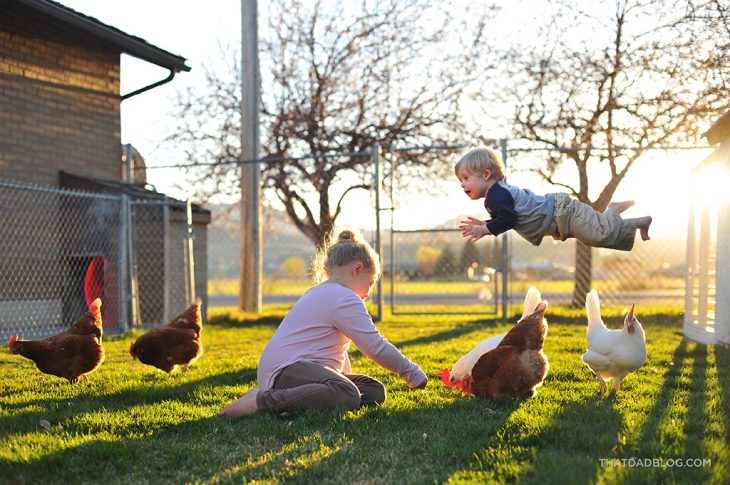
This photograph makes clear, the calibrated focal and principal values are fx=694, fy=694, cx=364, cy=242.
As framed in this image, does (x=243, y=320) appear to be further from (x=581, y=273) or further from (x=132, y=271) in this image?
(x=581, y=273)

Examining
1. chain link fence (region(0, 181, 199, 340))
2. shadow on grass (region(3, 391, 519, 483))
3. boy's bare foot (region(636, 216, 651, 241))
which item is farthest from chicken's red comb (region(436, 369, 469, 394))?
chain link fence (region(0, 181, 199, 340))

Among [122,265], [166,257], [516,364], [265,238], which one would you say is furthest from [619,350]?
[265,238]

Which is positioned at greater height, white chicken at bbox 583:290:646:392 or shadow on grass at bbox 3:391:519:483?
white chicken at bbox 583:290:646:392

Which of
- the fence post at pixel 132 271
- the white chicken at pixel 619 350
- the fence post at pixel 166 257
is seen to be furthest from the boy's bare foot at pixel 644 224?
the fence post at pixel 166 257

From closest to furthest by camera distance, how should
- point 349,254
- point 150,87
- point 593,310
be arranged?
point 349,254, point 593,310, point 150,87

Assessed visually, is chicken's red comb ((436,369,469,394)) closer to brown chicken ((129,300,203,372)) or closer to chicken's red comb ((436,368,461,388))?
chicken's red comb ((436,368,461,388))

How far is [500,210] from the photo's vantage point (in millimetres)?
4508

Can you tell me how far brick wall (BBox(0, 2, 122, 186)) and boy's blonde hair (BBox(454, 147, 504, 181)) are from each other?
25.8ft

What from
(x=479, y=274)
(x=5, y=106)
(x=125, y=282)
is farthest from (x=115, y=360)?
(x=479, y=274)

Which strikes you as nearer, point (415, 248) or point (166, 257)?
point (166, 257)

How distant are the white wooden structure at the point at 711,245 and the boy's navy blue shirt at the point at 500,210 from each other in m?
3.39

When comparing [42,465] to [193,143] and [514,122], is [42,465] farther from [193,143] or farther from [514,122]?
[193,143]

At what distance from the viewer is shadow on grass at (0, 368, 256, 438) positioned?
410 cm

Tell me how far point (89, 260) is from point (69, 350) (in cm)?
583
